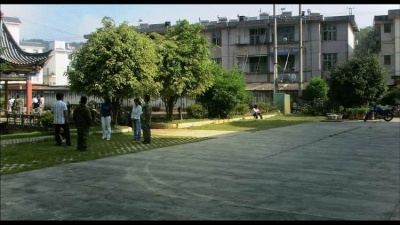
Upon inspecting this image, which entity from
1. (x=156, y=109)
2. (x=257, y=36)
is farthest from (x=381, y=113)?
(x=257, y=36)

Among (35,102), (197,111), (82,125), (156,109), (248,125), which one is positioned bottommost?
(248,125)

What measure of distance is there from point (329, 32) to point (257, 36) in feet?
23.9

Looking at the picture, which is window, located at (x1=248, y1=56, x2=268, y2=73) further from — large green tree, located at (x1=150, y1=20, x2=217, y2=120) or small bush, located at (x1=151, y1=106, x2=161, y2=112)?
large green tree, located at (x1=150, y1=20, x2=217, y2=120)

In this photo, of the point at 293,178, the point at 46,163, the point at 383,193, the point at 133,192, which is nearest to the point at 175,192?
the point at 133,192

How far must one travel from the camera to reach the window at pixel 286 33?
4327 centimetres

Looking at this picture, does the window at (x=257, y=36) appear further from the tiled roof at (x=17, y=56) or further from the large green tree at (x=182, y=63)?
the tiled roof at (x=17, y=56)

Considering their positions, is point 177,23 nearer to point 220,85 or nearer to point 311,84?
point 220,85

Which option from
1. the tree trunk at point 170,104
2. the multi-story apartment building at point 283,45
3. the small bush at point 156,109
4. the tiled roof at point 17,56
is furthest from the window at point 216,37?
the tree trunk at point 170,104

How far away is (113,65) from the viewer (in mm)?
15906

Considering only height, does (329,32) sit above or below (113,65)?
above

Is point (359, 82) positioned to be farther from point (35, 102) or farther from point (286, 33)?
point (35, 102)

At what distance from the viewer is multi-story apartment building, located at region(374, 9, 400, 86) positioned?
40844 millimetres

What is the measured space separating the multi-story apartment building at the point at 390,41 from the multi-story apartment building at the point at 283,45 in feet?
9.29

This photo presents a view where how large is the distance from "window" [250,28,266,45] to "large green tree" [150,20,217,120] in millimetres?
23843
